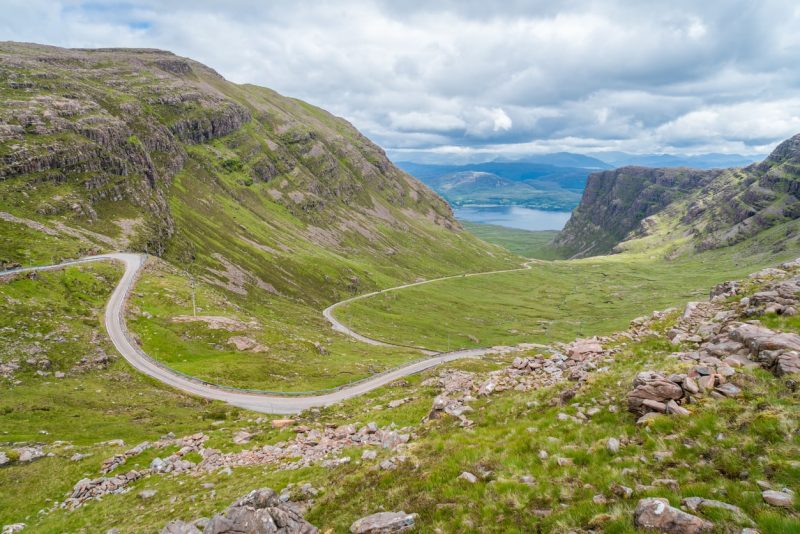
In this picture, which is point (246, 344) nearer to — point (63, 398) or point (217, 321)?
point (217, 321)

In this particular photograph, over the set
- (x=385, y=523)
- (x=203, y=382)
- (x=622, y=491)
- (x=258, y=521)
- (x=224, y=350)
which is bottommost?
(x=224, y=350)

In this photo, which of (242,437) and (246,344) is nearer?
(242,437)

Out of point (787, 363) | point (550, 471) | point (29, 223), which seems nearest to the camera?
point (550, 471)

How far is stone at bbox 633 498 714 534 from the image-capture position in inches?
365

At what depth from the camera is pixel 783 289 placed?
2356 centimetres

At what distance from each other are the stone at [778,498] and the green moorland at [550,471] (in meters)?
0.25

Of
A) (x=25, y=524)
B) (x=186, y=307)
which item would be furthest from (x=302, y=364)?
(x=25, y=524)

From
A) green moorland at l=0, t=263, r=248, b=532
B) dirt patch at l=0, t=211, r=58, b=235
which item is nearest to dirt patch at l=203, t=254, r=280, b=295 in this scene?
dirt patch at l=0, t=211, r=58, b=235

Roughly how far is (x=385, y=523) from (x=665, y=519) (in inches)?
329

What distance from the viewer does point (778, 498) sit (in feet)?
31.0

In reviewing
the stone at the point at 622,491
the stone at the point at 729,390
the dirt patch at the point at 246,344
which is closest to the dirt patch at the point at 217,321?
the dirt patch at the point at 246,344

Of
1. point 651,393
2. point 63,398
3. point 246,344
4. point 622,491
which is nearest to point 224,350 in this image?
point 246,344

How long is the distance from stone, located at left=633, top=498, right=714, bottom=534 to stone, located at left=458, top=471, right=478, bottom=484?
5.97 m

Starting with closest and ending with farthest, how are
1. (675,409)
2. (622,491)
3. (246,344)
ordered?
(622,491), (675,409), (246,344)
